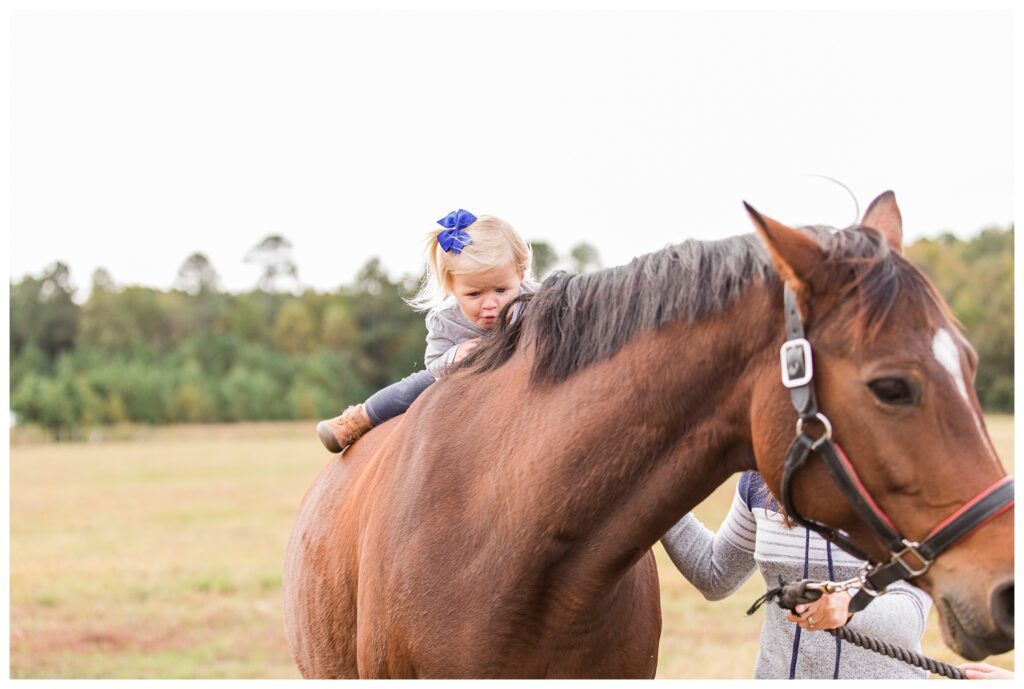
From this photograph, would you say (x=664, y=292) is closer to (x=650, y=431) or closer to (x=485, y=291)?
(x=650, y=431)

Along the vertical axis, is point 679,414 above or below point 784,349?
below

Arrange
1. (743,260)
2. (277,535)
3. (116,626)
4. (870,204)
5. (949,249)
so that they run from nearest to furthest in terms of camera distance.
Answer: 1. (743,260)
2. (870,204)
3. (116,626)
4. (277,535)
5. (949,249)

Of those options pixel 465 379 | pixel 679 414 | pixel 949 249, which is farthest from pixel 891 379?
pixel 949 249

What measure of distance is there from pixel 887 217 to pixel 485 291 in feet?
5.18

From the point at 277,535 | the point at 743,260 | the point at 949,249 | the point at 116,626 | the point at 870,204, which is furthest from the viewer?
the point at 949,249

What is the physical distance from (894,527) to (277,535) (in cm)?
1686

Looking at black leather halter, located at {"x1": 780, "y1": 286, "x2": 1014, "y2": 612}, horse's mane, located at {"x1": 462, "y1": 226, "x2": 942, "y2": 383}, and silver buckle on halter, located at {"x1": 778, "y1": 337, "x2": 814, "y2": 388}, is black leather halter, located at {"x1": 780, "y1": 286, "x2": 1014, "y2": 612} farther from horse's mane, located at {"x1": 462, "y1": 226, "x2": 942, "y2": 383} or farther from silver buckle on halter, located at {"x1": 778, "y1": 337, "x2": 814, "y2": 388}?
horse's mane, located at {"x1": 462, "y1": 226, "x2": 942, "y2": 383}

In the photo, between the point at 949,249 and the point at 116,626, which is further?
the point at 949,249

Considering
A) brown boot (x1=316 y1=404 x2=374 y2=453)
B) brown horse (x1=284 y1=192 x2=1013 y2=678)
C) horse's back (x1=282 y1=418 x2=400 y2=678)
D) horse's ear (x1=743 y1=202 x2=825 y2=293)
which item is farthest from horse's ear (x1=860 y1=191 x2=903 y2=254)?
brown boot (x1=316 y1=404 x2=374 y2=453)

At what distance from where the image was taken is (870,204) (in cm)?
291

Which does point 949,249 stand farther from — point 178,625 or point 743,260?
point 743,260

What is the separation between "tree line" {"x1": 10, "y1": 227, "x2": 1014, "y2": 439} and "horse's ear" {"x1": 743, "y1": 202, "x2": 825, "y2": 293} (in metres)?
47.5

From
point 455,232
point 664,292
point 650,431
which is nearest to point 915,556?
point 650,431

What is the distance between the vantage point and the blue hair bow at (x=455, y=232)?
12.5 feet
